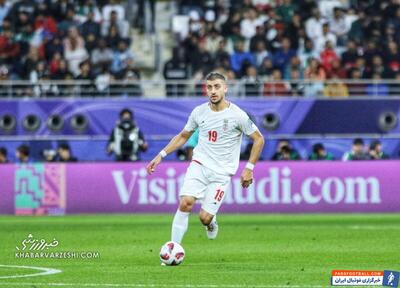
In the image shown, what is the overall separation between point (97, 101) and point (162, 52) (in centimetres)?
296

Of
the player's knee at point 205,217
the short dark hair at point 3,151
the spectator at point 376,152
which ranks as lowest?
the short dark hair at point 3,151

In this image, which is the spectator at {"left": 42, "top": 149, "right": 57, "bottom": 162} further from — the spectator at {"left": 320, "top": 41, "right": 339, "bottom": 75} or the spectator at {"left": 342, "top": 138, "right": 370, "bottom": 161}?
the spectator at {"left": 320, "top": 41, "right": 339, "bottom": 75}

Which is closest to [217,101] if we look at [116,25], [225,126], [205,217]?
[225,126]

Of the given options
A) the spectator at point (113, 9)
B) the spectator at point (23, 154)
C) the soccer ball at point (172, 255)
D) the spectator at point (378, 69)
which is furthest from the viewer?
the spectator at point (113, 9)

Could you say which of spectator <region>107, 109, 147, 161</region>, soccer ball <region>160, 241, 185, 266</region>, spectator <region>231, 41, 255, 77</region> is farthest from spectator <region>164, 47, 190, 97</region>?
soccer ball <region>160, 241, 185, 266</region>

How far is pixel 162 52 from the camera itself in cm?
3475

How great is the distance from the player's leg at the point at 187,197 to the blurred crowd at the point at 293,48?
16488 mm

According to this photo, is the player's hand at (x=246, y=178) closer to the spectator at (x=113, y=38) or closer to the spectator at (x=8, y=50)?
the spectator at (x=113, y=38)

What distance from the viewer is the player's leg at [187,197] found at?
1476 centimetres

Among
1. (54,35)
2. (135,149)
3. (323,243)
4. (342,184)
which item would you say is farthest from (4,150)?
(323,243)

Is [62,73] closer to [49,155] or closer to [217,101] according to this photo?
[49,155]

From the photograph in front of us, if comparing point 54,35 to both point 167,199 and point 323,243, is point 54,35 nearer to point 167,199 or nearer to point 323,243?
point 167,199

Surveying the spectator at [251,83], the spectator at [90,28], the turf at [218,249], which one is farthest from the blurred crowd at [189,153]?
the spectator at [90,28]

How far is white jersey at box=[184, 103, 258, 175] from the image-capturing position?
15055mm
